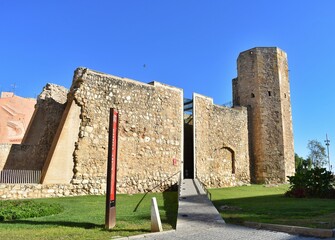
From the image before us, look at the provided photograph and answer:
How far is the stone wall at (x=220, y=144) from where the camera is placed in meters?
20.8

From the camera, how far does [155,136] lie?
59.6 feet

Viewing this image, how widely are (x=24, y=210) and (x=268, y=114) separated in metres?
19.7

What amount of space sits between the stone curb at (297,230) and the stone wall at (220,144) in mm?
13053

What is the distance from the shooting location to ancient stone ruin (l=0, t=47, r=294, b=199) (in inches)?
586

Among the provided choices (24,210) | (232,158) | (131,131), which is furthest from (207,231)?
(232,158)

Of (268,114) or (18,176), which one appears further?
(268,114)

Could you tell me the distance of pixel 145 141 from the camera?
1762 cm

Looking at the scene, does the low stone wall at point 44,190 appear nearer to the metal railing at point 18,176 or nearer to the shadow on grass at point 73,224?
the metal railing at point 18,176

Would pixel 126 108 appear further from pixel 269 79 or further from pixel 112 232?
pixel 269 79

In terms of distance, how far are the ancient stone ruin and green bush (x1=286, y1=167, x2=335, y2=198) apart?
6789mm

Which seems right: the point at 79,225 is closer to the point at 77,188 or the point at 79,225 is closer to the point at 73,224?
the point at 73,224

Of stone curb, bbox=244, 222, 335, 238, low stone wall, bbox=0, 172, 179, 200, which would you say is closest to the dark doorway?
low stone wall, bbox=0, 172, 179, 200

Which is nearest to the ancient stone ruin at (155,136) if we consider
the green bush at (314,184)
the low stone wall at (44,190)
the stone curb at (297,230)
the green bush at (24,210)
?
the low stone wall at (44,190)

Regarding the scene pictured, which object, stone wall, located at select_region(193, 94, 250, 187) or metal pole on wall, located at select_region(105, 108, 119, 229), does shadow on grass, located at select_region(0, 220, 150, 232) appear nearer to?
metal pole on wall, located at select_region(105, 108, 119, 229)
